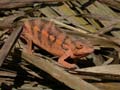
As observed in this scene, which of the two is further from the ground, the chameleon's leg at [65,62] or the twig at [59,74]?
the chameleon's leg at [65,62]

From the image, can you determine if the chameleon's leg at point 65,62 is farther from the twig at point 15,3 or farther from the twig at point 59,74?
the twig at point 15,3

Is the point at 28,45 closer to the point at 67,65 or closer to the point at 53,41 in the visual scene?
the point at 53,41

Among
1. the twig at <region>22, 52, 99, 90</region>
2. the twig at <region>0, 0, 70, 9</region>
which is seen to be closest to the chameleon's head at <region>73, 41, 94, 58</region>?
the twig at <region>22, 52, 99, 90</region>

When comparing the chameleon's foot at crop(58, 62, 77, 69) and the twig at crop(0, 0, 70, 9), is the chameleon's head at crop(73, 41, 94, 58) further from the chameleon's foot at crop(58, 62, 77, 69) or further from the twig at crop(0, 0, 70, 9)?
the twig at crop(0, 0, 70, 9)

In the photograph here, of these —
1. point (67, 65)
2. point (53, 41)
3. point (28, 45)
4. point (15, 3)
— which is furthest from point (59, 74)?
point (15, 3)

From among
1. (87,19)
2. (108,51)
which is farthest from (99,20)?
(108,51)

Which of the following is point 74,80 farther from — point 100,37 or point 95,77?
point 100,37

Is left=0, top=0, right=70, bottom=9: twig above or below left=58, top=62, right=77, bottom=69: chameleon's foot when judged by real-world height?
Answer: above

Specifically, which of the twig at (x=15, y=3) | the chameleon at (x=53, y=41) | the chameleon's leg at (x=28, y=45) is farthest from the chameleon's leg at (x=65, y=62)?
the twig at (x=15, y=3)
